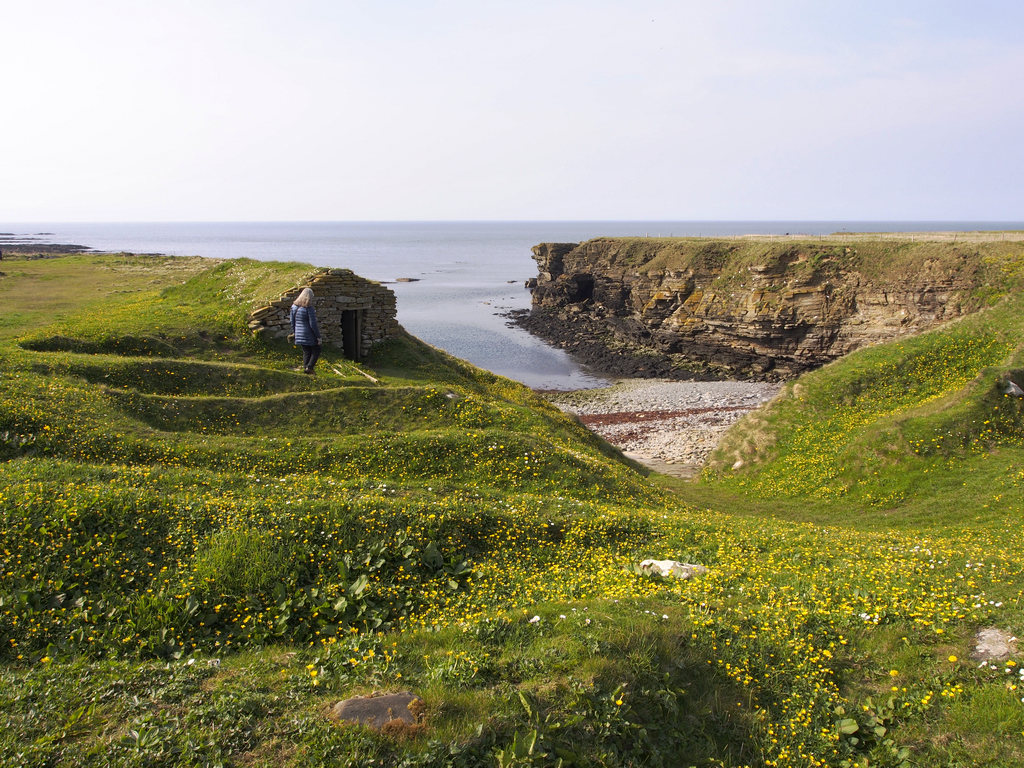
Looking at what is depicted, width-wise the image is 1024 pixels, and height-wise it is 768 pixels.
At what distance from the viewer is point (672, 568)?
38.7ft

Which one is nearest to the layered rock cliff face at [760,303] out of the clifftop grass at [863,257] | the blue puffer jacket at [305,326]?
the clifftop grass at [863,257]

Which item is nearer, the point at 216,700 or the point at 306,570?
the point at 216,700

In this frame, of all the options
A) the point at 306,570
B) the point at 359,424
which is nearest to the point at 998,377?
the point at 359,424

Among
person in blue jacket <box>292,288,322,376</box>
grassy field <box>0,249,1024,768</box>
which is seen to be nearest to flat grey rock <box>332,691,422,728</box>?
grassy field <box>0,249,1024,768</box>

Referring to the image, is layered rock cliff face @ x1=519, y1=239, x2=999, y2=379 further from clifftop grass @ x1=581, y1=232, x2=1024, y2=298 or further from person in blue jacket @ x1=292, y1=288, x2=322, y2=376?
person in blue jacket @ x1=292, y1=288, x2=322, y2=376

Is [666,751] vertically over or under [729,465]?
over

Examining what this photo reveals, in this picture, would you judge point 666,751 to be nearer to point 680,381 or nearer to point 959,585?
point 959,585

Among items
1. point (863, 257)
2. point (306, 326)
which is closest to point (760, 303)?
point (863, 257)

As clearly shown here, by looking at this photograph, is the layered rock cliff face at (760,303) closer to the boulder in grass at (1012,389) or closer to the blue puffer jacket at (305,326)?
the boulder in grass at (1012,389)

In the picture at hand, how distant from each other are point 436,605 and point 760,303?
62567 mm

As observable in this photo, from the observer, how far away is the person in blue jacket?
25953 millimetres

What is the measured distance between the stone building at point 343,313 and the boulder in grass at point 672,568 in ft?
75.1

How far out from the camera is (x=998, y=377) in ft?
89.0

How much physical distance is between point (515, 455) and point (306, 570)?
9.23m
